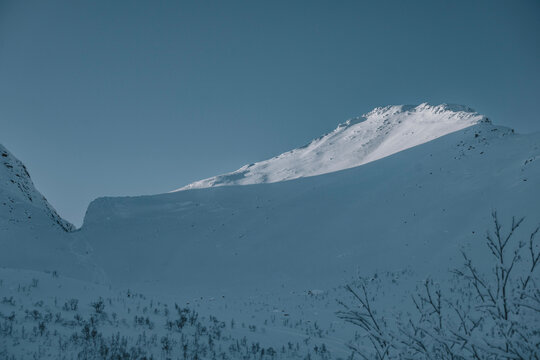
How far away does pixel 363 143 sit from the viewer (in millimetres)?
53969

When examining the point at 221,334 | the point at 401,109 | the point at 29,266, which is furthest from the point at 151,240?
the point at 401,109

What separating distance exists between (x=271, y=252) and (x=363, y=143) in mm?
34024

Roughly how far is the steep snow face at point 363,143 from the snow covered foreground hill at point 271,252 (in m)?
0.68

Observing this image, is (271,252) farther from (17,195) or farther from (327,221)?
(17,195)

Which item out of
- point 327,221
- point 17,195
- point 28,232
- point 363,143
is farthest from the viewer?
point 363,143

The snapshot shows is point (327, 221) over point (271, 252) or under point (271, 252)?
over

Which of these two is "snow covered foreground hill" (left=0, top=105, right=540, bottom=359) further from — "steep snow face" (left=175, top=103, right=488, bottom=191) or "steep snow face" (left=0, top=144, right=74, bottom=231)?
"steep snow face" (left=0, top=144, right=74, bottom=231)

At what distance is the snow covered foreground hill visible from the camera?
689 cm

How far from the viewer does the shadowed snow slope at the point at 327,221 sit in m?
20.3

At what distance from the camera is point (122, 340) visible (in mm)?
6000

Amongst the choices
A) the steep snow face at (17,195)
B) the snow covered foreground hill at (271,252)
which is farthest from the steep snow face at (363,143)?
the steep snow face at (17,195)

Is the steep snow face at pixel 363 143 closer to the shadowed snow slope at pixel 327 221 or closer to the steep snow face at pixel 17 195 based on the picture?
the shadowed snow slope at pixel 327 221

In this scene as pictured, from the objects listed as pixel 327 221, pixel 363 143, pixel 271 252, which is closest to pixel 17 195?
pixel 271 252

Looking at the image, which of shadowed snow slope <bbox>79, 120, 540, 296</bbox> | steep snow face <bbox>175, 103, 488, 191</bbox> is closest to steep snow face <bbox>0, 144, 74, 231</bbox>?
shadowed snow slope <bbox>79, 120, 540, 296</bbox>
